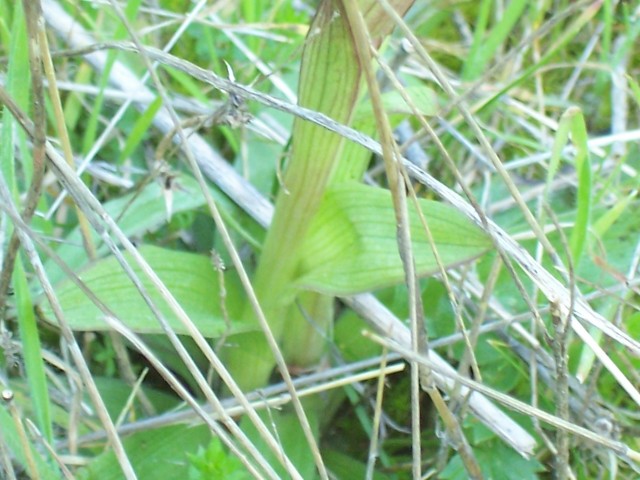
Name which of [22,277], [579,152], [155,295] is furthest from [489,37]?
[22,277]

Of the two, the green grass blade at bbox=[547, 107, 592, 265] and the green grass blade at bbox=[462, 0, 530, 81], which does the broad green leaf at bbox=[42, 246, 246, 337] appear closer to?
the green grass blade at bbox=[547, 107, 592, 265]

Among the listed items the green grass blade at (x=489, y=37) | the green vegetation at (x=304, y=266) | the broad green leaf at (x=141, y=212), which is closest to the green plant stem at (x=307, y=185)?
the green vegetation at (x=304, y=266)

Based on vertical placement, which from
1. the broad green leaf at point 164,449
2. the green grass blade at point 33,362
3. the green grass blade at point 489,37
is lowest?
the broad green leaf at point 164,449

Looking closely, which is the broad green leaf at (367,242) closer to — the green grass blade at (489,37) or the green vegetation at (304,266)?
the green vegetation at (304,266)

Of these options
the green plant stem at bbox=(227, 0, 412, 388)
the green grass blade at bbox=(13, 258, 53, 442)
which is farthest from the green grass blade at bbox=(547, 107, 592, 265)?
the green grass blade at bbox=(13, 258, 53, 442)

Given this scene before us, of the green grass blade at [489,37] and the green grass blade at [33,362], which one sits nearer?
the green grass blade at [33,362]

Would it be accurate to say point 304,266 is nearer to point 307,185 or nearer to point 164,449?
point 307,185

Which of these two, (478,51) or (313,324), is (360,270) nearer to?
(313,324)
